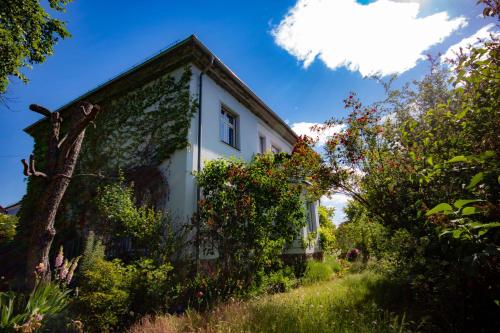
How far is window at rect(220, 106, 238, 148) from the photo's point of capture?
33.1ft

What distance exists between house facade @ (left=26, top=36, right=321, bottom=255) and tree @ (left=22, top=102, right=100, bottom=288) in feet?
10.8

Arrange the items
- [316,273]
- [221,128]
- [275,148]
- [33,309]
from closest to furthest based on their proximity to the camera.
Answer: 1. [33,309]
2. [316,273]
3. [221,128]
4. [275,148]

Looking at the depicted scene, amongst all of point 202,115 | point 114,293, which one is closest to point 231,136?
point 202,115

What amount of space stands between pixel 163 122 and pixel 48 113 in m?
4.07

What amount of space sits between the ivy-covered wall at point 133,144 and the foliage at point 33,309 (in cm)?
399

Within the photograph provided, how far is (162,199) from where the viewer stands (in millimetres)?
7934

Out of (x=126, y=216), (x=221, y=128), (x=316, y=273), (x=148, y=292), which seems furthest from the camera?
(x=221, y=128)

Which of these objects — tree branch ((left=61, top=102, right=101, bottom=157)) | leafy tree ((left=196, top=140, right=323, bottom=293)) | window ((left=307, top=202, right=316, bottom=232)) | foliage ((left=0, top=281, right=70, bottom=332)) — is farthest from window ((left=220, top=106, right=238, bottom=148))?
foliage ((left=0, top=281, right=70, bottom=332))

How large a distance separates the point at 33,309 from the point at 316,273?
767 cm

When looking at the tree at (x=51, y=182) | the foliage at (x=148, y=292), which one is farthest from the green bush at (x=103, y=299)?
the tree at (x=51, y=182)

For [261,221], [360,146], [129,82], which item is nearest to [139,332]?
[261,221]

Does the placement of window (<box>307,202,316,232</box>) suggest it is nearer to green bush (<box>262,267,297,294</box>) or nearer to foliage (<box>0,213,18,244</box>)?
green bush (<box>262,267,297,294</box>)

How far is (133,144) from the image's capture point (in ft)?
30.0

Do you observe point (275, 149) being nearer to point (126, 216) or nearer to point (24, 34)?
point (126, 216)
